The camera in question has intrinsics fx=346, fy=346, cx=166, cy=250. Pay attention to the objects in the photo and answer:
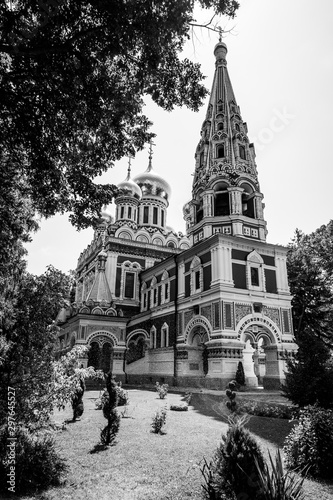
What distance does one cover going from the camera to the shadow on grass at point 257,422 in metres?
8.67

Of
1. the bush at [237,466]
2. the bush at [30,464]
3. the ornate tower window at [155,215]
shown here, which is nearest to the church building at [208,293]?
the ornate tower window at [155,215]

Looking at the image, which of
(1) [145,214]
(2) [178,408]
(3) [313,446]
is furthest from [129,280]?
(3) [313,446]

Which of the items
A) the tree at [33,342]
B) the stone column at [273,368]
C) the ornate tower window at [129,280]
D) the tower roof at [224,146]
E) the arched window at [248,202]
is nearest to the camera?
the tree at [33,342]

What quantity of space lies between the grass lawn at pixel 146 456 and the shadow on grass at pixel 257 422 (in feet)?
0.08

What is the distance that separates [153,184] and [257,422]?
3251 cm

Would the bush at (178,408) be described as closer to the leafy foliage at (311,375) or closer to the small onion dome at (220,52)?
the leafy foliage at (311,375)

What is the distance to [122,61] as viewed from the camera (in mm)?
6066

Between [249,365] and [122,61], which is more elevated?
[122,61]

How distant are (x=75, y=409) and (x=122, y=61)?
31.5 feet

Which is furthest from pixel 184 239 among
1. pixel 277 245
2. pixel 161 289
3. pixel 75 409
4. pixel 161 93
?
pixel 161 93

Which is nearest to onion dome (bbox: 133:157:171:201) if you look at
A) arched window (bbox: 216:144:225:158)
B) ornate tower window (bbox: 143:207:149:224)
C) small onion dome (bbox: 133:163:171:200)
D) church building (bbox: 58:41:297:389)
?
small onion dome (bbox: 133:163:171:200)

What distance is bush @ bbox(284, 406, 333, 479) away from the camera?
6102mm

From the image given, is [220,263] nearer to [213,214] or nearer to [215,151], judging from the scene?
[213,214]

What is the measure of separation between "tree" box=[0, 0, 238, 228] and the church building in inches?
579
